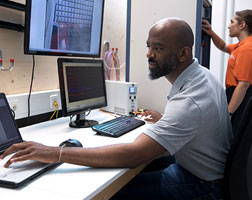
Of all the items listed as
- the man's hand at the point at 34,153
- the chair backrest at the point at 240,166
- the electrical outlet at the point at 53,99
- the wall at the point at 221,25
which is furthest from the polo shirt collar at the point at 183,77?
the wall at the point at 221,25

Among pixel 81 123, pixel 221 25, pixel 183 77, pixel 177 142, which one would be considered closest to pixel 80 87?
pixel 81 123

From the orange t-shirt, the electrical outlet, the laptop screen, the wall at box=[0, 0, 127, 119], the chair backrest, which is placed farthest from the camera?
the orange t-shirt

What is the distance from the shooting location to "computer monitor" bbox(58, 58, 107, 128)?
1.35 metres

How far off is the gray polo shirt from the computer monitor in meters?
0.61

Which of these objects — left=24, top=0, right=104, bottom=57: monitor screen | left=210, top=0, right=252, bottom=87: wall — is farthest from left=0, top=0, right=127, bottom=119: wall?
left=210, top=0, right=252, bottom=87: wall

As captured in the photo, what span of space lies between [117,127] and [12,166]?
2.05 ft

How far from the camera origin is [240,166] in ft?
2.84

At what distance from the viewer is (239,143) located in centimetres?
84

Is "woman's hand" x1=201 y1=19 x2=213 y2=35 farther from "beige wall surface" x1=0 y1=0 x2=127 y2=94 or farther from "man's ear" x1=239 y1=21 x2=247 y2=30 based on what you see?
"beige wall surface" x1=0 y1=0 x2=127 y2=94

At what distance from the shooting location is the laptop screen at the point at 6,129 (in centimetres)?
102

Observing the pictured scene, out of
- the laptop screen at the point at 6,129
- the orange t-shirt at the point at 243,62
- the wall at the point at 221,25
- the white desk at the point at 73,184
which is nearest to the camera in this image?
the white desk at the point at 73,184

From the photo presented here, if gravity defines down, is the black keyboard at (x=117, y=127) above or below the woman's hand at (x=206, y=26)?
below

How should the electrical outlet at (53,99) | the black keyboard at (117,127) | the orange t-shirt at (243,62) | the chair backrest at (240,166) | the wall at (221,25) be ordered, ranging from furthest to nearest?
the wall at (221,25) < the orange t-shirt at (243,62) < the electrical outlet at (53,99) < the black keyboard at (117,127) < the chair backrest at (240,166)

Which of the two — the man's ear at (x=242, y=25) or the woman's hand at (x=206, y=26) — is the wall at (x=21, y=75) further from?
the man's ear at (x=242, y=25)
